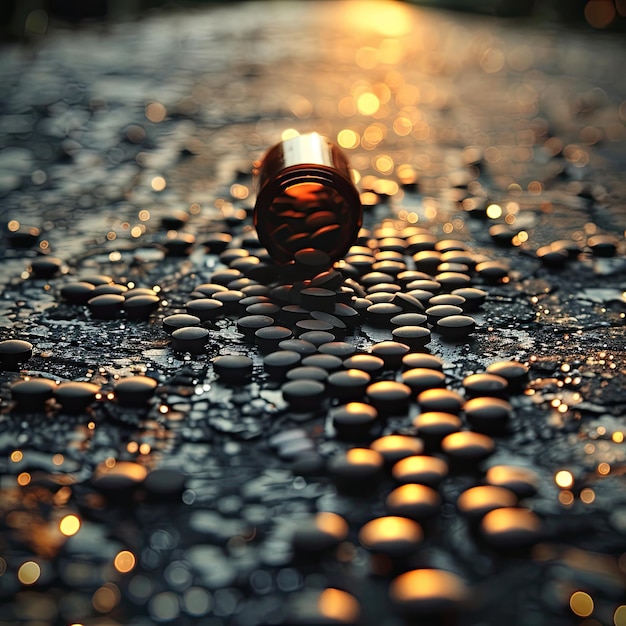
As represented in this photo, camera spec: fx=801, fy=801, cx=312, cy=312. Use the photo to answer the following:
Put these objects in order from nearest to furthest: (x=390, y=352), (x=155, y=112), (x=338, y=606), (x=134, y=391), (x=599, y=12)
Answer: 1. (x=338, y=606)
2. (x=134, y=391)
3. (x=390, y=352)
4. (x=155, y=112)
5. (x=599, y=12)

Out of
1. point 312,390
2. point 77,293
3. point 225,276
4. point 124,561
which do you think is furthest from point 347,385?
point 77,293

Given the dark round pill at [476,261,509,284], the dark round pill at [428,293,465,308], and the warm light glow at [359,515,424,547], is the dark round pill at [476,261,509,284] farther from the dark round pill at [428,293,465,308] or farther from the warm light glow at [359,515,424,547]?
the warm light glow at [359,515,424,547]

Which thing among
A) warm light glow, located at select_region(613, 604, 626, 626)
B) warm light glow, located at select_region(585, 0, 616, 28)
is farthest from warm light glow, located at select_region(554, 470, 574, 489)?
warm light glow, located at select_region(585, 0, 616, 28)

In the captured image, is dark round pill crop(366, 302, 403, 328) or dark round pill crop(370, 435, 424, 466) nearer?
dark round pill crop(370, 435, 424, 466)

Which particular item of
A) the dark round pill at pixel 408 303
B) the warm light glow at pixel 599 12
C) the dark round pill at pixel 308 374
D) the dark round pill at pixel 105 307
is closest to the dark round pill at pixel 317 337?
the dark round pill at pixel 308 374

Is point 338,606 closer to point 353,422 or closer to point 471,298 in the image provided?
point 353,422

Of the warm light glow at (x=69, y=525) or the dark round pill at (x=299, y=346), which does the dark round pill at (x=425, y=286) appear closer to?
the dark round pill at (x=299, y=346)
